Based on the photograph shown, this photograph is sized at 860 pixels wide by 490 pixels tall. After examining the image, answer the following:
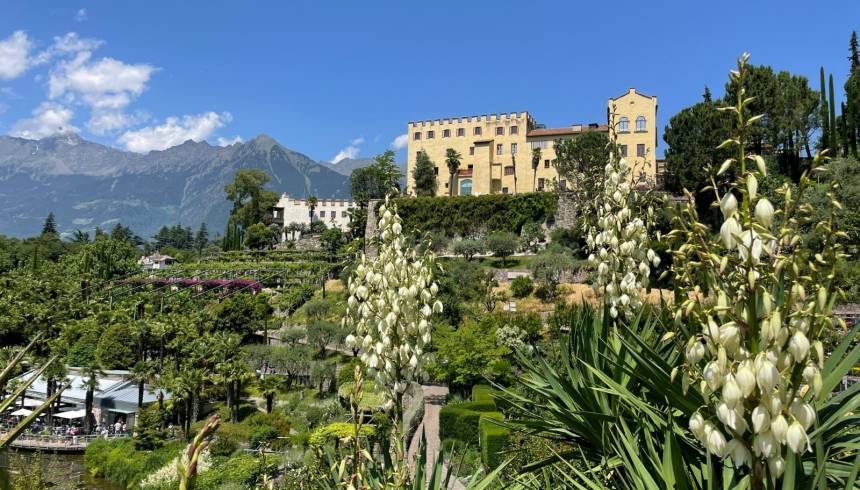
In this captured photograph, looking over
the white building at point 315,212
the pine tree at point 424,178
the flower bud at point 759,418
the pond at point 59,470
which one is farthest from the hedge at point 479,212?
the flower bud at point 759,418

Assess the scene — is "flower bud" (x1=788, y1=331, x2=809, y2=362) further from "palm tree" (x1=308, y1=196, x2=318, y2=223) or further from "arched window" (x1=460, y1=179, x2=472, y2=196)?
"palm tree" (x1=308, y1=196, x2=318, y2=223)

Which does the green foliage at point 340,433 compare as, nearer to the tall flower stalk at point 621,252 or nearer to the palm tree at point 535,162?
the tall flower stalk at point 621,252

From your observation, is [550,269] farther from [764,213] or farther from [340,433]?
[764,213]

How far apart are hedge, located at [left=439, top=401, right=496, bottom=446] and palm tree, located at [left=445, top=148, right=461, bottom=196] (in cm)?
3820

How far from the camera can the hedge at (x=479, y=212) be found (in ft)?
145

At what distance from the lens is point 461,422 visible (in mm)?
15234

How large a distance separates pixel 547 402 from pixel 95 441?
23050 millimetres

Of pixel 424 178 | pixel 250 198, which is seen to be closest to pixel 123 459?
pixel 424 178

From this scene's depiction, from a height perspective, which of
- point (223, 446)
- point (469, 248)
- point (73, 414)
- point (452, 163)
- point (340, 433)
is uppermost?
point (452, 163)

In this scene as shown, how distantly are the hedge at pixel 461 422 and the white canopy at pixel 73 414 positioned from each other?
18.3 metres

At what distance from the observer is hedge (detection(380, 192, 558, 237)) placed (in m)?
44.2

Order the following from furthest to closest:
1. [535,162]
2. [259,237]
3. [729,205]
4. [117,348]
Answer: [259,237] < [535,162] < [117,348] < [729,205]

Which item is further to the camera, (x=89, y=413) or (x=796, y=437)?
(x=89, y=413)

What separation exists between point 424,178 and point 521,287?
22.6 meters
